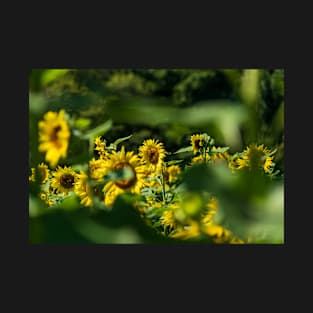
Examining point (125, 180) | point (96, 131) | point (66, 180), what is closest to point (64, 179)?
point (66, 180)

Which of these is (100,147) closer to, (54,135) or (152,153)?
(152,153)

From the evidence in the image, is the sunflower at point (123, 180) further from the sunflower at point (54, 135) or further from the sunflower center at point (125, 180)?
the sunflower at point (54, 135)

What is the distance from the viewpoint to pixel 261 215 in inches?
55.9

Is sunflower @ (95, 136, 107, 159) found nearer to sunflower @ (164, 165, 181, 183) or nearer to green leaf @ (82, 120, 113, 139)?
sunflower @ (164, 165, 181, 183)

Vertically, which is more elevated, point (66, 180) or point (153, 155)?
point (153, 155)

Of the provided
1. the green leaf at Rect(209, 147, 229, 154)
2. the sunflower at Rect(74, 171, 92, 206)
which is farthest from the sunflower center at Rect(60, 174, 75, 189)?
the green leaf at Rect(209, 147, 229, 154)

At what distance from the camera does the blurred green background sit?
1153mm

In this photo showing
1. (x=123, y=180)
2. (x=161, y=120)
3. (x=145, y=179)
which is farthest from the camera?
(x=145, y=179)

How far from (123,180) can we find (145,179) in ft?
1.04

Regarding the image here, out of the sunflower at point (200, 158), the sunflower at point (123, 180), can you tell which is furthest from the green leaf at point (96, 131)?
the sunflower at point (200, 158)

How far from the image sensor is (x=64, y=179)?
12.2 ft

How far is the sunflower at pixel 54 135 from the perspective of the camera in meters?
2.72

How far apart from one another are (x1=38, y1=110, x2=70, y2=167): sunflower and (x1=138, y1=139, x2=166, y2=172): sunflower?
1072mm

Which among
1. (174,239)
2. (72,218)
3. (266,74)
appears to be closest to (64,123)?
(72,218)
